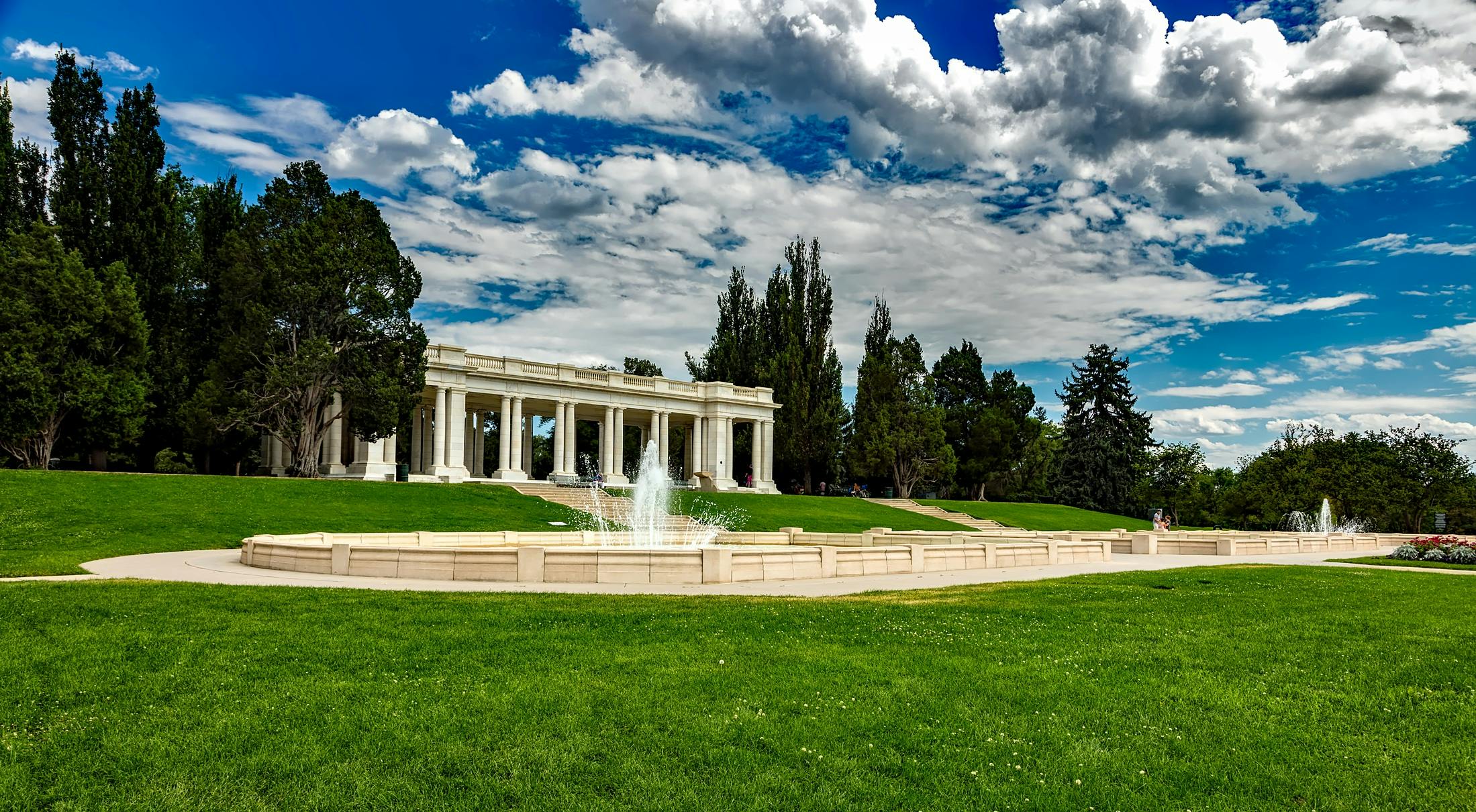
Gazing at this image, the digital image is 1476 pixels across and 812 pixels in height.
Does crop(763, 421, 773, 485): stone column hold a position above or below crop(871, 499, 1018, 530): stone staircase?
above

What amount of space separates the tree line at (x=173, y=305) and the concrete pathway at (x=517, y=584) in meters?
20.1

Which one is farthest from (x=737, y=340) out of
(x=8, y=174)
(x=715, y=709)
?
(x=715, y=709)

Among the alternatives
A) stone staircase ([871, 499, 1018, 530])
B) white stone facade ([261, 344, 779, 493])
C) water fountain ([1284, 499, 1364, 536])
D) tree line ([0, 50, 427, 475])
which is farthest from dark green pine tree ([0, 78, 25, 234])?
water fountain ([1284, 499, 1364, 536])

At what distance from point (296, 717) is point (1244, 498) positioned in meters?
68.4

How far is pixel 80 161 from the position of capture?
43250 mm

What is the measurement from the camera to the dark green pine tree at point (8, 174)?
1698 inches

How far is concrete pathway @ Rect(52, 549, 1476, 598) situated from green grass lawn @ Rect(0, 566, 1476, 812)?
293cm

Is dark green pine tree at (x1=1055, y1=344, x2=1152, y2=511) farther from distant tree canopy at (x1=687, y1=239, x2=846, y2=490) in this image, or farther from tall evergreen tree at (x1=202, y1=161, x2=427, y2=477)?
tall evergreen tree at (x1=202, y1=161, x2=427, y2=477)

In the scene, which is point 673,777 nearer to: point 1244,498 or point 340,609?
point 340,609

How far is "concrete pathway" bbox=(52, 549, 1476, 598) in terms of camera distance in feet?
51.9

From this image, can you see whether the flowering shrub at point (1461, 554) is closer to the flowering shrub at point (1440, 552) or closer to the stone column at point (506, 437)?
the flowering shrub at point (1440, 552)

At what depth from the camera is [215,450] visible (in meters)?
47.8

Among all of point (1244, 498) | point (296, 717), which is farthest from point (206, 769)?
point (1244, 498)

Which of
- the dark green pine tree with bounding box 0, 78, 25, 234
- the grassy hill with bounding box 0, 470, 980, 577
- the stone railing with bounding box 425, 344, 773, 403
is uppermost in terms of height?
the dark green pine tree with bounding box 0, 78, 25, 234
